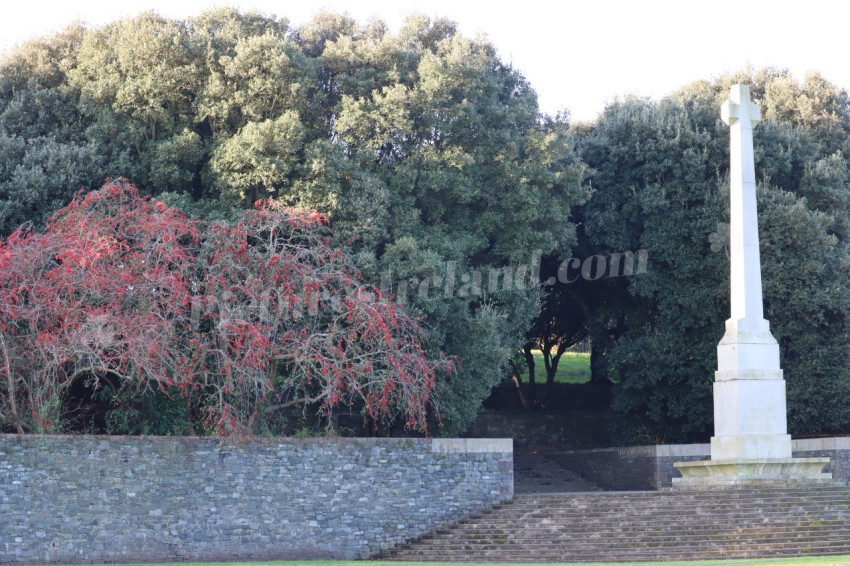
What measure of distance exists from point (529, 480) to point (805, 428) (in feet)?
26.9

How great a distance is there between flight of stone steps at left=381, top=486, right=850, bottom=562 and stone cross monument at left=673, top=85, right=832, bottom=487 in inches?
32.4

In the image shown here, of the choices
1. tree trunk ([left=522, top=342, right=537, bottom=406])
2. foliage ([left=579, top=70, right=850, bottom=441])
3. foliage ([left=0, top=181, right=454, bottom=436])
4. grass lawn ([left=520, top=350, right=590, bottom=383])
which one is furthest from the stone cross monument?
grass lawn ([left=520, top=350, right=590, bottom=383])

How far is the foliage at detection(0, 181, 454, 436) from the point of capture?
19.3 m

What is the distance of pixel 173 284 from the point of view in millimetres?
19734

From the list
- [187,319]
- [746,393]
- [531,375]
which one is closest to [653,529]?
[746,393]

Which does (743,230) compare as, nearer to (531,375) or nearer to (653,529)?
(653,529)

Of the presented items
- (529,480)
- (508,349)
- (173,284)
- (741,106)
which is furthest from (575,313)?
(173,284)

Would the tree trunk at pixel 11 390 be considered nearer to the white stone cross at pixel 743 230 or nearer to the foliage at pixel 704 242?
the white stone cross at pixel 743 230

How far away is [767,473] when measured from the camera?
68.7 feet

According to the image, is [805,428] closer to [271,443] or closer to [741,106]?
[741,106]

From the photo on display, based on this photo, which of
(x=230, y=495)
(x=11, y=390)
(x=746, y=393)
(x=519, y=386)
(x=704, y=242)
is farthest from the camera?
(x=519, y=386)

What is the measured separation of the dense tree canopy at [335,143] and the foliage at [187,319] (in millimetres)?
1729

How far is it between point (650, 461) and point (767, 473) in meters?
4.91

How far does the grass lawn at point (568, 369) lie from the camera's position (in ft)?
143
